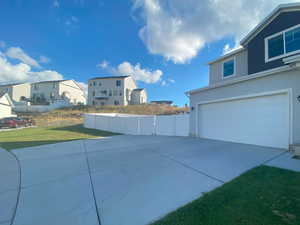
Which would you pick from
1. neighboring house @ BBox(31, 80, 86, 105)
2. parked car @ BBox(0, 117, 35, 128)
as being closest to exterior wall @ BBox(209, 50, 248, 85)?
parked car @ BBox(0, 117, 35, 128)

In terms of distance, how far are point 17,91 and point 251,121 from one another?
50649 mm

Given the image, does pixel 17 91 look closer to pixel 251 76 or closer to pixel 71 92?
pixel 71 92

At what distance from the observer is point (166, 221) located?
1982 millimetres

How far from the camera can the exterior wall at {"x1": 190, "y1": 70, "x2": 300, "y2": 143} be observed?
524 centimetres

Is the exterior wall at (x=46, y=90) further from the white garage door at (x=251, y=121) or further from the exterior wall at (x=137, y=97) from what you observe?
the white garage door at (x=251, y=121)

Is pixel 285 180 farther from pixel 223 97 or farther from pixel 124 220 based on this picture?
pixel 223 97

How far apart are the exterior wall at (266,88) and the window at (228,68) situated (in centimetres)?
342

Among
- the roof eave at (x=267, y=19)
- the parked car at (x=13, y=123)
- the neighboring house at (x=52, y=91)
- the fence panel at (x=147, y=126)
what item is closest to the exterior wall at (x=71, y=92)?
the neighboring house at (x=52, y=91)

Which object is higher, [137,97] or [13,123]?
[137,97]

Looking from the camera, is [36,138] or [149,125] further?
[149,125]

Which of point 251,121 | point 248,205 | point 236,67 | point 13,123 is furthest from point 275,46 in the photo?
point 13,123

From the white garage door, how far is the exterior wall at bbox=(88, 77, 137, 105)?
2686 cm

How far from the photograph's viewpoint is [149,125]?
465 inches

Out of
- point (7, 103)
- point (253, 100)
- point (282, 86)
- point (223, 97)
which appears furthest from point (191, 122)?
point (7, 103)
